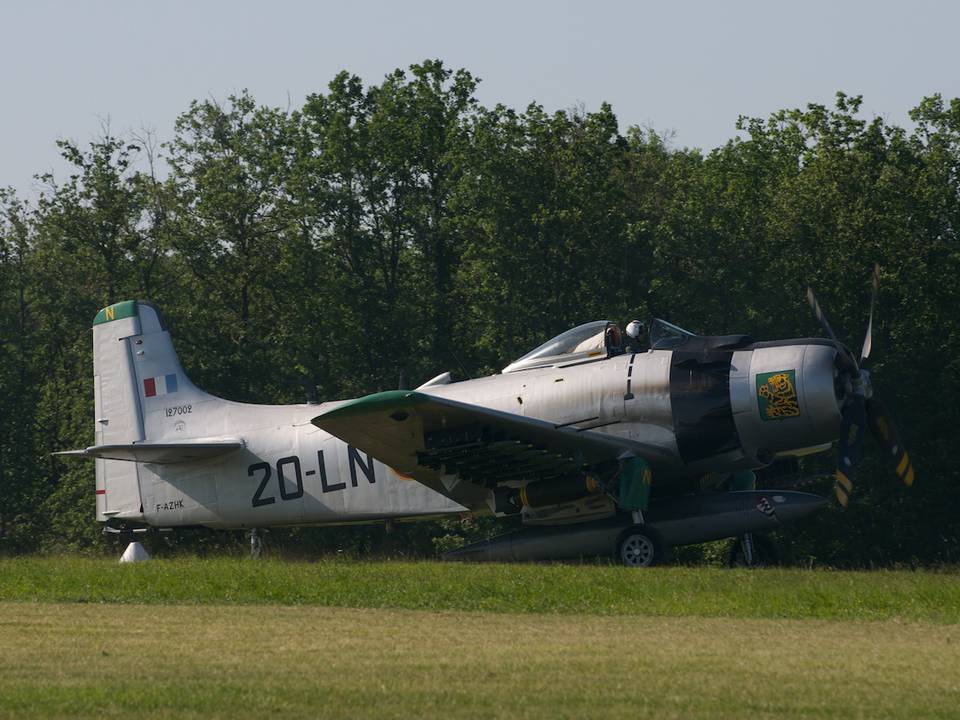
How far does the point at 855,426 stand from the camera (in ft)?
54.7

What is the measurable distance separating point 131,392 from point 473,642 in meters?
11.7

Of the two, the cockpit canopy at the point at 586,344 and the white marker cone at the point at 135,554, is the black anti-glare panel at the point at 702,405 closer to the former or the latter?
the cockpit canopy at the point at 586,344

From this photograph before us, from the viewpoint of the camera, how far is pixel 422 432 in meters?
16.6

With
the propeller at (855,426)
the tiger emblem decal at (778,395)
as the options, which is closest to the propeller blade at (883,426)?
the propeller at (855,426)

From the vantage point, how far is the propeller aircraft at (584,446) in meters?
16.4

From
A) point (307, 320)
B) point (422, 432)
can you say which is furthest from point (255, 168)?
point (422, 432)

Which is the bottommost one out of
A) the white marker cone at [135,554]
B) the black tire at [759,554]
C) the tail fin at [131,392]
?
the black tire at [759,554]

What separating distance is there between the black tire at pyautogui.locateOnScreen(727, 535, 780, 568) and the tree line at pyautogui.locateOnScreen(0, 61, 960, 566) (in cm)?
698

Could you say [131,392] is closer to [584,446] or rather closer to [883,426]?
[584,446]

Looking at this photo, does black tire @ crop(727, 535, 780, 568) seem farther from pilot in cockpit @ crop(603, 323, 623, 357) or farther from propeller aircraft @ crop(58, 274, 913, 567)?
pilot in cockpit @ crop(603, 323, 623, 357)

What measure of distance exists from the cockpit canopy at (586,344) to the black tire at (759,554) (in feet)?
9.26

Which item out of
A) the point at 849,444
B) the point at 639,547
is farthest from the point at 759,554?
the point at 849,444

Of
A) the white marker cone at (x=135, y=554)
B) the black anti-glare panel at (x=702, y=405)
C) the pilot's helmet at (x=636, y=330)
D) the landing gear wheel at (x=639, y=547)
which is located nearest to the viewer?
the black anti-glare panel at (x=702, y=405)

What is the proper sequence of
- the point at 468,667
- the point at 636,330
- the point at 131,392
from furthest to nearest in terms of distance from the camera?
the point at 131,392 → the point at 636,330 → the point at 468,667
